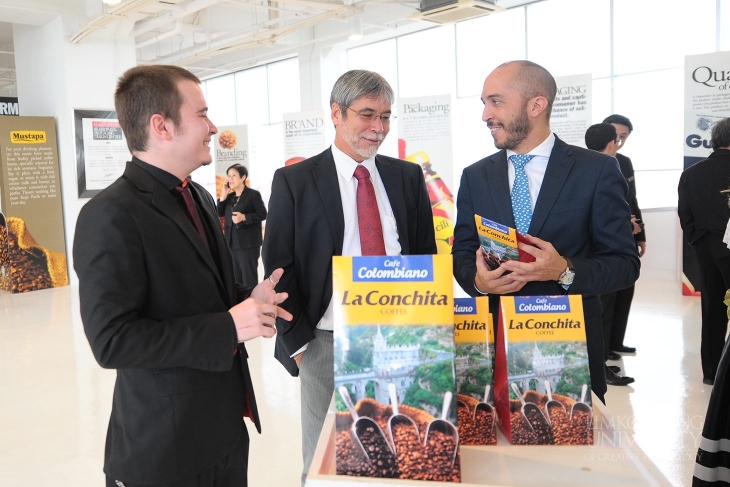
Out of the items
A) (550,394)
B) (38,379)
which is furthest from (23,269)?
(550,394)

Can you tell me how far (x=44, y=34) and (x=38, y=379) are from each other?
7.01 meters

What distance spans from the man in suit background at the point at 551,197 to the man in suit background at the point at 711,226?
2842mm

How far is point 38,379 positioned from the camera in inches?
201

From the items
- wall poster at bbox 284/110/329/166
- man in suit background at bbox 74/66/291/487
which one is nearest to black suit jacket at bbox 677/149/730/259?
man in suit background at bbox 74/66/291/487

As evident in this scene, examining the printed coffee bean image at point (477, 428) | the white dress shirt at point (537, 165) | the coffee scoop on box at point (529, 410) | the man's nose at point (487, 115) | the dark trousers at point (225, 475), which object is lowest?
the dark trousers at point (225, 475)

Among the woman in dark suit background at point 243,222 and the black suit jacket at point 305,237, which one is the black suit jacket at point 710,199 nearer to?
the black suit jacket at point 305,237

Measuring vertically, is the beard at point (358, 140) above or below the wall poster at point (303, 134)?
below

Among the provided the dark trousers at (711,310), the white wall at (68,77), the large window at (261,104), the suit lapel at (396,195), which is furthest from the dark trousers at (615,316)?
the large window at (261,104)

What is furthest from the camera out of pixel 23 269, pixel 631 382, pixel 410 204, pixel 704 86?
pixel 23 269

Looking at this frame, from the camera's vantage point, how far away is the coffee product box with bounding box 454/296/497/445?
4.54 feet

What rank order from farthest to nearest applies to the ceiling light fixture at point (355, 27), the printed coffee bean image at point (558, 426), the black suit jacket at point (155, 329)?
the ceiling light fixture at point (355, 27) → the black suit jacket at point (155, 329) → the printed coffee bean image at point (558, 426)

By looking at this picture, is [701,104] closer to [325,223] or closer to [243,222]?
[243,222]

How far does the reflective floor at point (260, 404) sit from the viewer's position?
3.41m

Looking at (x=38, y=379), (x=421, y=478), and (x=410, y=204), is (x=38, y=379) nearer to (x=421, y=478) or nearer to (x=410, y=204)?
(x=410, y=204)
